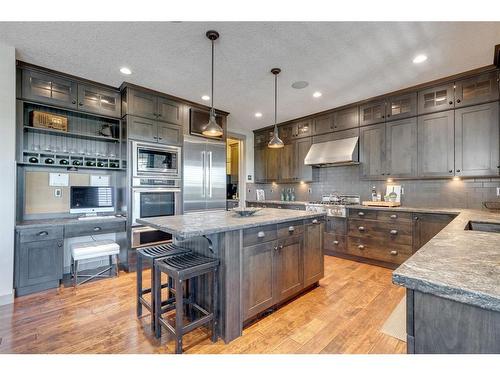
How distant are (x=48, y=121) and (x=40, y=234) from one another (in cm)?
144

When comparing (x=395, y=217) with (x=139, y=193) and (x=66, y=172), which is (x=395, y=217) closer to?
(x=139, y=193)

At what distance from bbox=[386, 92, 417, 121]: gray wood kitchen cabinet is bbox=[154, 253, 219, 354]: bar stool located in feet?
11.8

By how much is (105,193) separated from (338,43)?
366 centimetres

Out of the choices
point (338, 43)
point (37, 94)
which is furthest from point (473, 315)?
point (37, 94)

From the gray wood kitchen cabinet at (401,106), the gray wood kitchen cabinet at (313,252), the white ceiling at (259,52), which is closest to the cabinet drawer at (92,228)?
the white ceiling at (259,52)

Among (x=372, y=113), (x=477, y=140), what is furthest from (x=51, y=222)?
(x=477, y=140)

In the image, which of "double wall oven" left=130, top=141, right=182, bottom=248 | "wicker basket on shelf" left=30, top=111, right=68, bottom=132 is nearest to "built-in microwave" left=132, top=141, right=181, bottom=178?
"double wall oven" left=130, top=141, right=182, bottom=248

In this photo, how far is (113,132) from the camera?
3.75 m

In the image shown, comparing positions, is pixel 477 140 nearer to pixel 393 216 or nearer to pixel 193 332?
pixel 393 216

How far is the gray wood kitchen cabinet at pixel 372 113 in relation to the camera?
12.9 feet

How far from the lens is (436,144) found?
11.3ft

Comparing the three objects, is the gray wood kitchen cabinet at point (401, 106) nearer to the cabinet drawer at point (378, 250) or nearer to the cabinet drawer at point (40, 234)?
the cabinet drawer at point (378, 250)

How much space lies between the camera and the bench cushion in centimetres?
297

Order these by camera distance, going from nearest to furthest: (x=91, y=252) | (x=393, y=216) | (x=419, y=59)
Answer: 1. (x=419, y=59)
2. (x=91, y=252)
3. (x=393, y=216)
